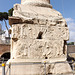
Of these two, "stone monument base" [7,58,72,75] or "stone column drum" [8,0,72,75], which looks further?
"stone column drum" [8,0,72,75]

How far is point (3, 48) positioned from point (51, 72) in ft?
45.6

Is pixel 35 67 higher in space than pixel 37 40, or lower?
lower

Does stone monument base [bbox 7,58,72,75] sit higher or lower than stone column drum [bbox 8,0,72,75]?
lower

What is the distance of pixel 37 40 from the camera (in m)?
3.25

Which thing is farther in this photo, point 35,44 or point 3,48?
point 3,48

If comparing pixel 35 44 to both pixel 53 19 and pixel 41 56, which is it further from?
pixel 53 19

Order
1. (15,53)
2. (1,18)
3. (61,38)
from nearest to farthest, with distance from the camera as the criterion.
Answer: (15,53) → (61,38) → (1,18)

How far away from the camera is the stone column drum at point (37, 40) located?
3.07 m

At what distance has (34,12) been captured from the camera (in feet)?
12.0

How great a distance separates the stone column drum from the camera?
121 inches

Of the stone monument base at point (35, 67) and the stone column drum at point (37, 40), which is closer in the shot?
the stone monument base at point (35, 67)

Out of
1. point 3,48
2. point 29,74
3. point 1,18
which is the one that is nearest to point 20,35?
point 29,74

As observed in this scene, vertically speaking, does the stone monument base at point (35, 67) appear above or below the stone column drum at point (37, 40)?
below

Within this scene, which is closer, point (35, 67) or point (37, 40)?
point (35, 67)
